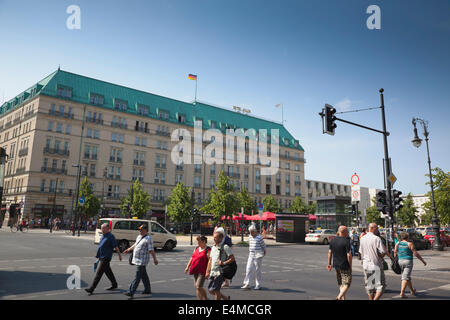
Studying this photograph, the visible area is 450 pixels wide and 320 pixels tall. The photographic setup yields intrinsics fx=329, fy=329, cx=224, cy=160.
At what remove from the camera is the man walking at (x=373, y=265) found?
24.9 ft

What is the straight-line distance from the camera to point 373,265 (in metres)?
7.75

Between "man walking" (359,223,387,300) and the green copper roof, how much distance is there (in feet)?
181

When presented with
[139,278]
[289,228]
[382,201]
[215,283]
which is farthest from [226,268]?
[289,228]

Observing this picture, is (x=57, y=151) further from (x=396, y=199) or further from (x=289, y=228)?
(x=396, y=199)

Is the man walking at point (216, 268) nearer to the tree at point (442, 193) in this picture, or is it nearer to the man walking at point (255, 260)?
the man walking at point (255, 260)

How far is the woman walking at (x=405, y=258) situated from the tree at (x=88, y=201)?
47.0 metres

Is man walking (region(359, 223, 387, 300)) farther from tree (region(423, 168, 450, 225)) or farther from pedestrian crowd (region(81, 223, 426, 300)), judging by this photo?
tree (region(423, 168, 450, 225))

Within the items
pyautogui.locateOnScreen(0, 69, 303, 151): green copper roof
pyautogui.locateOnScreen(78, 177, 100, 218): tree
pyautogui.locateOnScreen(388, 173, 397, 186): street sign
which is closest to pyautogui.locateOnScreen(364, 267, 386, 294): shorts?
pyautogui.locateOnScreen(388, 173, 397, 186): street sign

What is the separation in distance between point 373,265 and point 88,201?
47.8 m

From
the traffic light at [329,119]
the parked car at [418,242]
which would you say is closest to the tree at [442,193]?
the parked car at [418,242]

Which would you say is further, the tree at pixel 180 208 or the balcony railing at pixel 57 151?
the balcony railing at pixel 57 151
